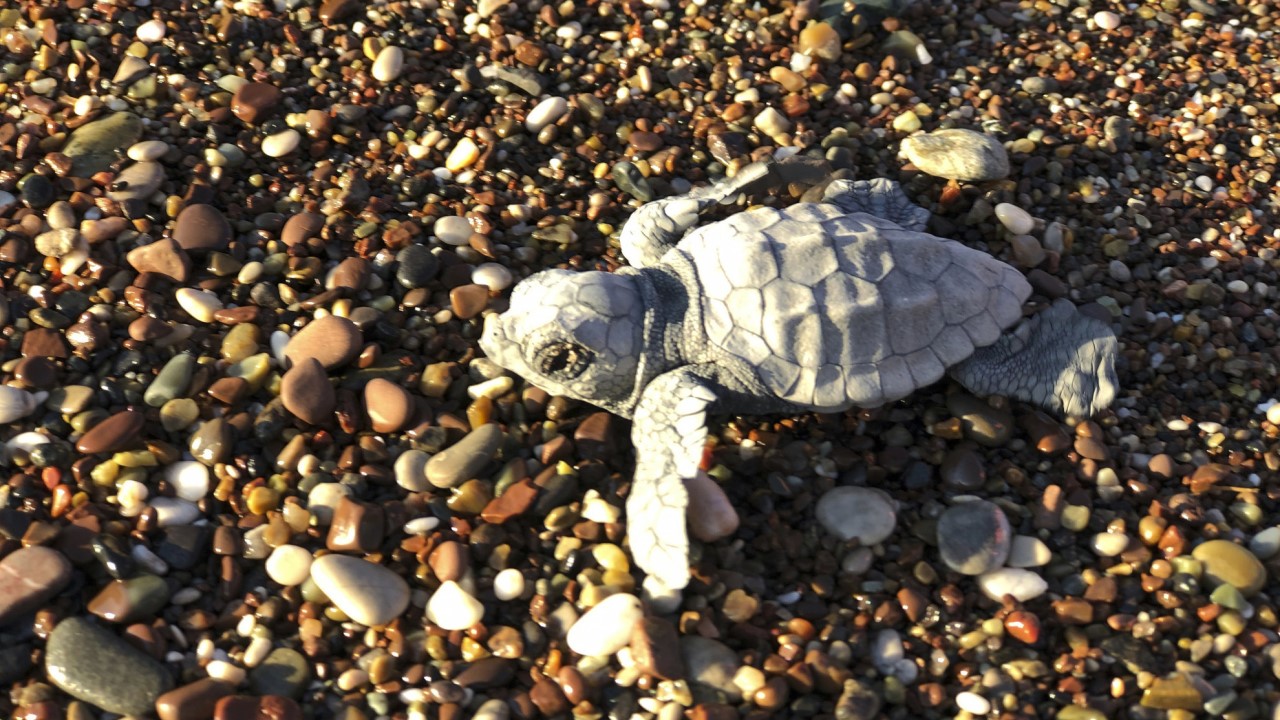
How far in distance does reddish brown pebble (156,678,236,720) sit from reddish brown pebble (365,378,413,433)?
34.3 inches

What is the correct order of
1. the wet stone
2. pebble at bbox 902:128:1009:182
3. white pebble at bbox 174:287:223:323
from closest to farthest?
the wet stone → white pebble at bbox 174:287:223:323 → pebble at bbox 902:128:1009:182

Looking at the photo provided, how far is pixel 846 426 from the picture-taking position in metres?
3.23

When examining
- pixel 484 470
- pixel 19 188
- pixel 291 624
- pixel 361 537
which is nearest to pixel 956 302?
pixel 484 470

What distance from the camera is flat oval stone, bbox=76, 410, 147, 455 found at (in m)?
3.00

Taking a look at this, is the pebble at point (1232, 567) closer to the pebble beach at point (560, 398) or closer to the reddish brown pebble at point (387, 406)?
the pebble beach at point (560, 398)

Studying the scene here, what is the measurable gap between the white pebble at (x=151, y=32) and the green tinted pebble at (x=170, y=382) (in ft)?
5.37

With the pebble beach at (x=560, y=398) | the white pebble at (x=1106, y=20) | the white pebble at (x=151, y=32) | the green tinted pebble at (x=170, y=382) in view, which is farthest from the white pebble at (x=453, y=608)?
the white pebble at (x=1106, y=20)

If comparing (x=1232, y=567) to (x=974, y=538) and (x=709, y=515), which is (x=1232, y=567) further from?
(x=709, y=515)

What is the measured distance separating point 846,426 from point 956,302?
1.70ft

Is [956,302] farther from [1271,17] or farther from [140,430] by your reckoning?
[1271,17]

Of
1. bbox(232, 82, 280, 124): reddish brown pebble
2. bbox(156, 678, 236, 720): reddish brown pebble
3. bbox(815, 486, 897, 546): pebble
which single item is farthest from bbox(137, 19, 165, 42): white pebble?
bbox(815, 486, 897, 546): pebble

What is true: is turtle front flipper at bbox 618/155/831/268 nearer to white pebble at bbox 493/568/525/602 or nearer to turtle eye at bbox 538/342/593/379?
turtle eye at bbox 538/342/593/379

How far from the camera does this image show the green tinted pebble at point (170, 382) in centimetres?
314

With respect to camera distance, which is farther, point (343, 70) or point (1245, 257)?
point (343, 70)
